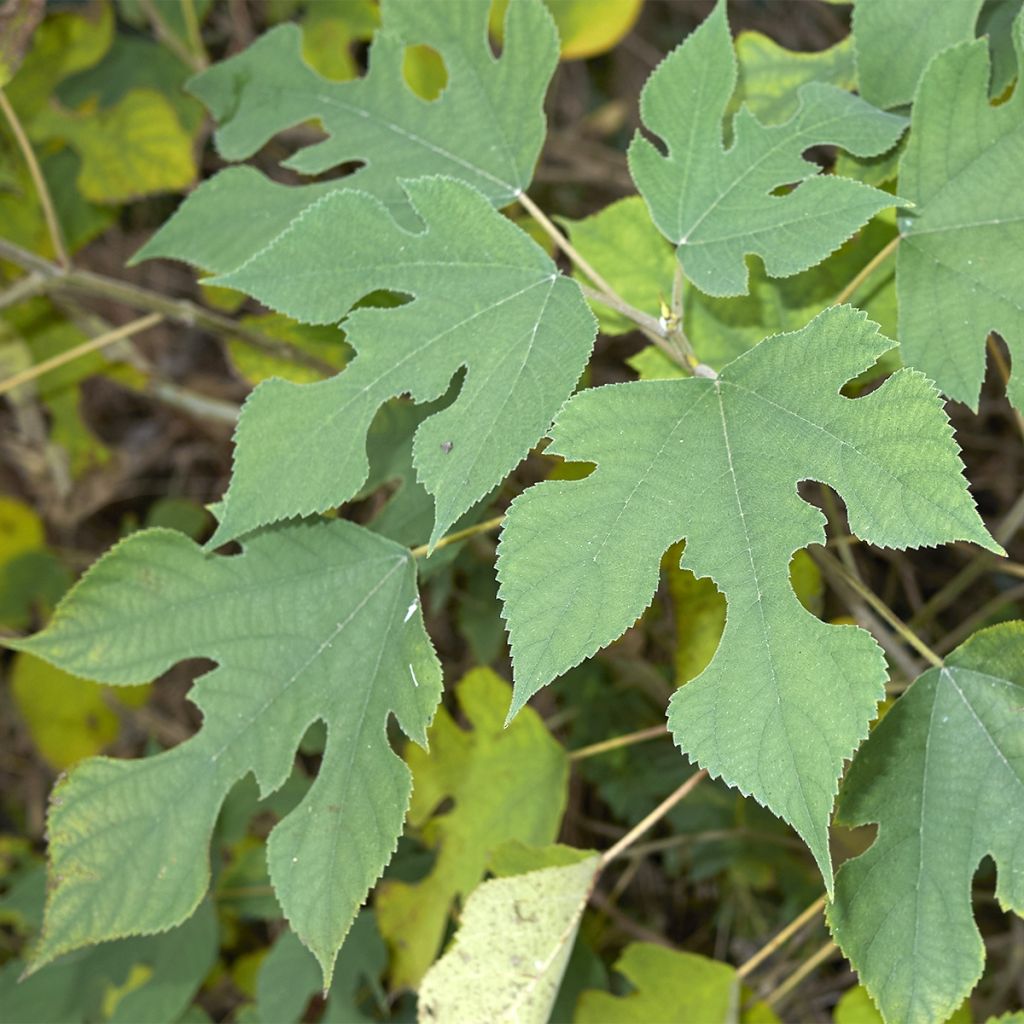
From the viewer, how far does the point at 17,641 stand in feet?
5.38

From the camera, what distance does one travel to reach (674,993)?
1.85 m

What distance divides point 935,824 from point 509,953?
680mm

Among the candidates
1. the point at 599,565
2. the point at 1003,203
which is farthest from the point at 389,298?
the point at 1003,203

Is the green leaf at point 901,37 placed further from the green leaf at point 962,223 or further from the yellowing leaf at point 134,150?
the yellowing leaf at point 134,150

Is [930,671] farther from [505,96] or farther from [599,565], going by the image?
[505,96]

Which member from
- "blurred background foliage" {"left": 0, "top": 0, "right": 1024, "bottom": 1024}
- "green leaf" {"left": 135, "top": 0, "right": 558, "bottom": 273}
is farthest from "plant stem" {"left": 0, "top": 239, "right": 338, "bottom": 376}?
"green leaf" {"left": 135, "top": 0, "right": 558, "bottom": 273}

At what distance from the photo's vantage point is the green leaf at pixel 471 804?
80.7 inches

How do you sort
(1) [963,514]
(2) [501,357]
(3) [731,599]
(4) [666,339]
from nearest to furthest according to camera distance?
1. (1) [963,514]
2. (3) [731,599]
3. (2) [501,357]
4. (4) [666,339]

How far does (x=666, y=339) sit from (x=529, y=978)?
1017 mm

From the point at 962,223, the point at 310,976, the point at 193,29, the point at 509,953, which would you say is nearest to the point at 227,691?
the point at 509,953

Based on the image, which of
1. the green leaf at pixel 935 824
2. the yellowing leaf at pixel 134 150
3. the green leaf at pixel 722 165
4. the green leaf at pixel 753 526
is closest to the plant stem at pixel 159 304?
the yellowing leaf at pixel 134 150

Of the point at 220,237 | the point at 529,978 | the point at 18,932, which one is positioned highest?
the point at 220,237

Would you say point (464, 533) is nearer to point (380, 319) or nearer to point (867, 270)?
point (380, 319)

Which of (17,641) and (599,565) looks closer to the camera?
(599,565)
